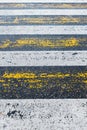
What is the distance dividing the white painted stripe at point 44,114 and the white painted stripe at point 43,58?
1.04m

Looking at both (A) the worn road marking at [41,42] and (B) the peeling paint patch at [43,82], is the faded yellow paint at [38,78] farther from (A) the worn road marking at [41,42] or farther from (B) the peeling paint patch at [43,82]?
(A) the worn road marking at [41,42]

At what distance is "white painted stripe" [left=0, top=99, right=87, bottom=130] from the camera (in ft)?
9.93

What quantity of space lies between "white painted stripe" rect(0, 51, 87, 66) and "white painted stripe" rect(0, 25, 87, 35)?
98cm

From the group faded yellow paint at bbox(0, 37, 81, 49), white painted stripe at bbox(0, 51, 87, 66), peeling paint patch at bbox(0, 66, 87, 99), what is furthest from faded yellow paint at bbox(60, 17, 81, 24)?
peeling paint patch at bbox(0, 66, 87, 99)

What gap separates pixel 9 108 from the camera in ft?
10.9

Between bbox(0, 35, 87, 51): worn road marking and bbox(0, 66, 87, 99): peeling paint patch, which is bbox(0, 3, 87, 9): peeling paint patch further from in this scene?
bbox(0, 66, 87, 99): peeling paint patch

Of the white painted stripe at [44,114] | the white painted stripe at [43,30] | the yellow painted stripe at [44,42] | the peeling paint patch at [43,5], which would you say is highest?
the white painted stripe at [44,114]

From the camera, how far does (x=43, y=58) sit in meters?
4.59

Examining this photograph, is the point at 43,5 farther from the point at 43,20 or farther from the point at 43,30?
the point at 43,30

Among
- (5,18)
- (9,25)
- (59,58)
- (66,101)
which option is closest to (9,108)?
(66,101)

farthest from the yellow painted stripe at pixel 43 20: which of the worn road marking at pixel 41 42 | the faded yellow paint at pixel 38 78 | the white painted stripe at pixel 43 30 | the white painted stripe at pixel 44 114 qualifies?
the white painted stripe at pixel 44 114

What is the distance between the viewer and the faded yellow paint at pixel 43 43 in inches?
201

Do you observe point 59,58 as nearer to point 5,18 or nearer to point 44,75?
point 44,75

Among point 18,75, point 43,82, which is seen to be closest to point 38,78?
point 43,82
